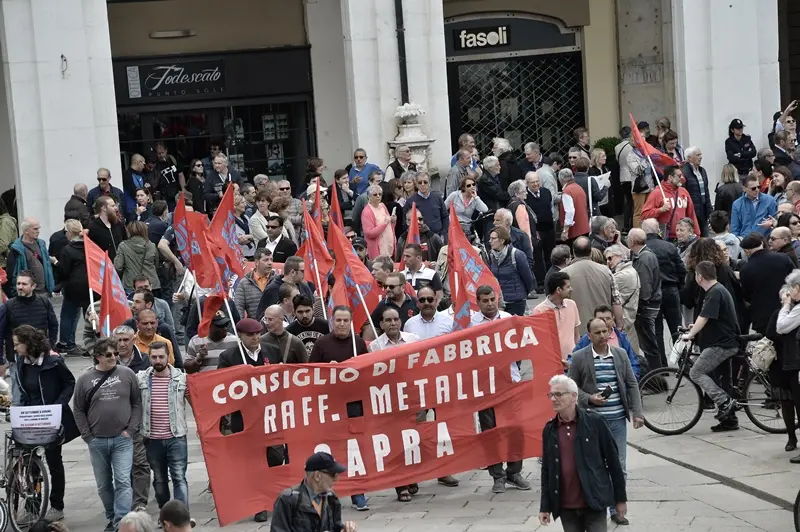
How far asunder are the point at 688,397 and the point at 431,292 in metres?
2.78

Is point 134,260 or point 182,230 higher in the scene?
point 182,230

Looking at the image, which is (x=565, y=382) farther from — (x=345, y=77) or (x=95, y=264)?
(x=345, y=77)

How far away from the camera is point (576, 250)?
14.9 meters

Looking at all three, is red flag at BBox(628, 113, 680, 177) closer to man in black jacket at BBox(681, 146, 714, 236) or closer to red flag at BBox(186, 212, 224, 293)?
man in black jacket at BBox(681, 146, 714, 236)

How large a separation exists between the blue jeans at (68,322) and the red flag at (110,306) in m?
4.33

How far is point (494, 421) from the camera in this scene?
41.7 ft

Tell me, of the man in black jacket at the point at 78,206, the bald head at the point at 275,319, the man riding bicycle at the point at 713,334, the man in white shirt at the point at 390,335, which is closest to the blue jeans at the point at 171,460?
the bald head at the point at 275,319

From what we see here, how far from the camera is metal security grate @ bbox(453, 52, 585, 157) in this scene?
2808 cm

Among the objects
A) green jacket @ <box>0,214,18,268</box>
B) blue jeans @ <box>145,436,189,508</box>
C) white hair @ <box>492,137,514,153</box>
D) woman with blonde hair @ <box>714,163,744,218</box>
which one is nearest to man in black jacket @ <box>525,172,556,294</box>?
white hair @ <box>492,137,514,153</box>

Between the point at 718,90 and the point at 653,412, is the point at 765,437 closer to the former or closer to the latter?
the point at 653,412

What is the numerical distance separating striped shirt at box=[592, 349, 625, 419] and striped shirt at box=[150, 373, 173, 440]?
11.5 feet

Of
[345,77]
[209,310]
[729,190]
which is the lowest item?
[209,310]

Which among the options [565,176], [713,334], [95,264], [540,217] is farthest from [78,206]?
[713,334]

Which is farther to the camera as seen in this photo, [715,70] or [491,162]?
[715,70]
